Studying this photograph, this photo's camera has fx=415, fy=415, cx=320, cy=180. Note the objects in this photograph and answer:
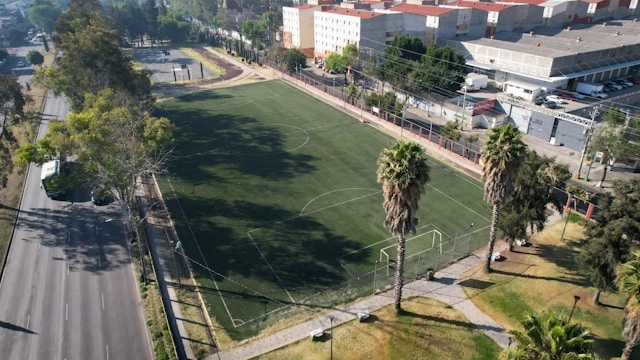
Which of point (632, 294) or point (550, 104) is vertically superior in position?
point (632, 294)

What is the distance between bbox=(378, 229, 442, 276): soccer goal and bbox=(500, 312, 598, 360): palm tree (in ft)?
71.5

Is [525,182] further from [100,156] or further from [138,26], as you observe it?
[138,26]

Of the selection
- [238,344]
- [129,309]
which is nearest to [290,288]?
[238,344]

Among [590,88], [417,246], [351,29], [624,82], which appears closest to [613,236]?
[417,246]

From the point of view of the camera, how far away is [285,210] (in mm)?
53250

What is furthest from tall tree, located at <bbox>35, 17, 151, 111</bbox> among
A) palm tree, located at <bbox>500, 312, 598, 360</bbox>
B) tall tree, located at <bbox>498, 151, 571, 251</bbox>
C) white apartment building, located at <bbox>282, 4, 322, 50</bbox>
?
white apartment building, located at <bbox>282, 4, 322, 50</bbox>

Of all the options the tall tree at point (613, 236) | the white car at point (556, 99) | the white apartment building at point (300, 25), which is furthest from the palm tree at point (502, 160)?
the white apartment building at point (300, 25)

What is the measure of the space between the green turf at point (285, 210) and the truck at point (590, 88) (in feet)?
178

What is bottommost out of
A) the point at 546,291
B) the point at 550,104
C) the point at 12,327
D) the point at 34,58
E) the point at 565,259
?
the point at 12,327

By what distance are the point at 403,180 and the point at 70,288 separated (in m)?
34.1

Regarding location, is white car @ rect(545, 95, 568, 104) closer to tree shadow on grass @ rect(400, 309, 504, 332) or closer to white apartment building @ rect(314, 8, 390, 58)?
white apartment building @ rect(314, 8, 390, 58)

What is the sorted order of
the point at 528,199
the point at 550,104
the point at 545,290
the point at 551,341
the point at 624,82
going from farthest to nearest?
the point at 624,82 → the point at 550,104 → the point at 528,199 → the point at 545,290 → the point at 551,341

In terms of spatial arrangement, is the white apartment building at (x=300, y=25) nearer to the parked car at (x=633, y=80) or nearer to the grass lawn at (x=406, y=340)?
the parked car at (x=633, y=80)

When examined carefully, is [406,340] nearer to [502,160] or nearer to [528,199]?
[502,160]
